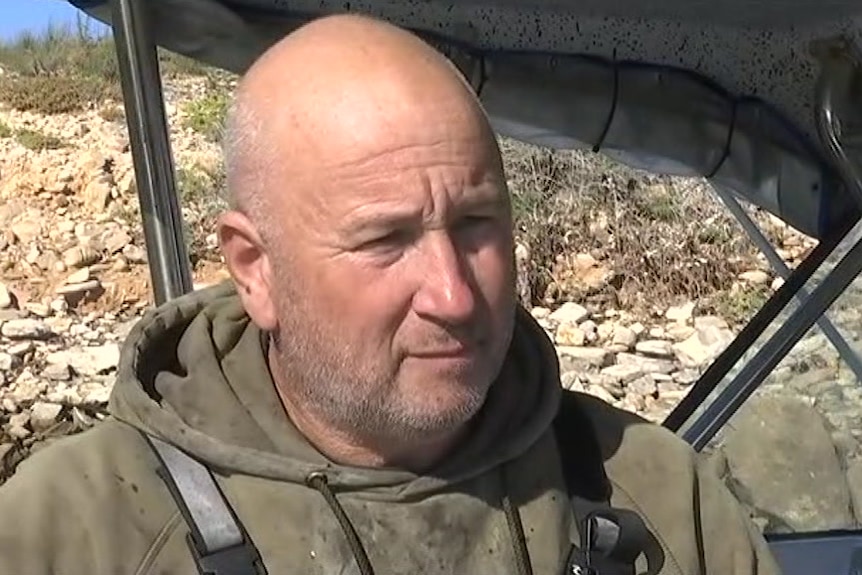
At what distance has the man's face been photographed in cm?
161

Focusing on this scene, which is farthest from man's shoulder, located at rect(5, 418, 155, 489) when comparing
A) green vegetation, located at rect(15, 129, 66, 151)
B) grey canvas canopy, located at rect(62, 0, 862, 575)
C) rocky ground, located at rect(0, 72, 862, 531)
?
green vegetation, located at rect(15, 129, 66, 151)

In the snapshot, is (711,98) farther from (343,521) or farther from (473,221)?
(343,521)

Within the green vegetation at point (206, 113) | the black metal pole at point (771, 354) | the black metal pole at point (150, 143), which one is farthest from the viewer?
the green vegetation at point (206, 113)

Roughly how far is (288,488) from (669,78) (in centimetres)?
136

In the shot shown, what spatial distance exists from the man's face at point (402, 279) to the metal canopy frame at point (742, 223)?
0.64 meters

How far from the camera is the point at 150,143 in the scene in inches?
88.7

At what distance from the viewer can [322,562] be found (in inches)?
65.3

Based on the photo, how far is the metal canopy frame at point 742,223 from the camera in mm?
2254

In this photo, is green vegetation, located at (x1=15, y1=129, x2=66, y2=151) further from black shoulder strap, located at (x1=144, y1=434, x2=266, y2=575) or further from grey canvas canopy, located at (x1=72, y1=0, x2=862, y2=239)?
black shoulder strap, located at (x1=144, y1=434, x2=266, y2=575)

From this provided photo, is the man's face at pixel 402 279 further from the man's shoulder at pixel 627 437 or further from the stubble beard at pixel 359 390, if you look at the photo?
the man's shoulder at pixel 627 437

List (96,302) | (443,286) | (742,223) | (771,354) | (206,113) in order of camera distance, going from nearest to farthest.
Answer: (443,286)
(771,354)
(742,223)
(206,113)
(96,302)

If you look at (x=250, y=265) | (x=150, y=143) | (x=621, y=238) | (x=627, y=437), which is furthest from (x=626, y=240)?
(x=250, y=265)

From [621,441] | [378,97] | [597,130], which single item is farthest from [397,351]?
[597,130]

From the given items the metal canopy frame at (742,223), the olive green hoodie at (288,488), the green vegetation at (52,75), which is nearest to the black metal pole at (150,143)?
the metal canopy frame at (742,223)
